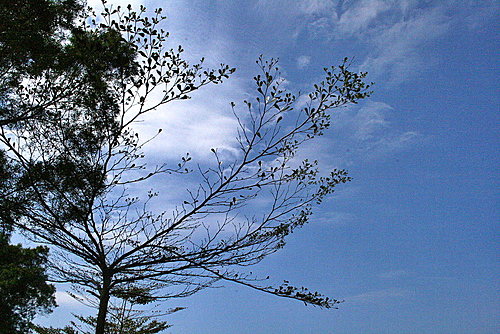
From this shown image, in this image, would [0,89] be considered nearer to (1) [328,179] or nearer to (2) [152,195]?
(2) [152,195]

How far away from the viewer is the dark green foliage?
41.2 feet

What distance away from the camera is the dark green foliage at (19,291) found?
12555 mm

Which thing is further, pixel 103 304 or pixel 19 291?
pixel 19 291

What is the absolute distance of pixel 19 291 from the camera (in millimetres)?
13266

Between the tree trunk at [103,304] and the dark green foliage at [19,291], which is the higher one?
the dark green foliage at [19,291]

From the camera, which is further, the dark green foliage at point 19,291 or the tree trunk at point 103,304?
the dark green foliage at point 19,291

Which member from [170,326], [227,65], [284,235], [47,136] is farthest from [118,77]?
[170,326]

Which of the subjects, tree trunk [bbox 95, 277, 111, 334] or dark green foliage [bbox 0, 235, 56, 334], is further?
dark green foliage [bbox 0, 235, 56, 334]

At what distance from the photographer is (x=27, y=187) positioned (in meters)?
5.73

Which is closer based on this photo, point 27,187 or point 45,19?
point 27,187

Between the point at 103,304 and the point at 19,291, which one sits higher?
the point at 19,291

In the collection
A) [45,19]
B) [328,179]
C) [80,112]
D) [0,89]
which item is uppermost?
[45,19]

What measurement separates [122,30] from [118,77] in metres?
1.06

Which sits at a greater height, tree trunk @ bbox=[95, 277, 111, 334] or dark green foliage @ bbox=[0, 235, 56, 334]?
dark green foliage @ bbox=[0, 235, 56, 334]
